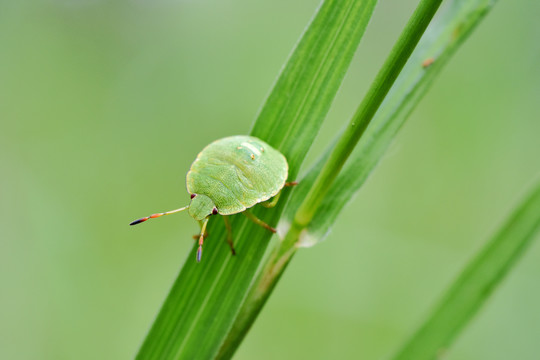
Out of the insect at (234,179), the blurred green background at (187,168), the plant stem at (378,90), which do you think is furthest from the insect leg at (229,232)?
the blurred green background at (187,168)

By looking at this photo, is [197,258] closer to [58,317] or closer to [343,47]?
[343,47]

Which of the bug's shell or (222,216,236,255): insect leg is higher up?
the bug's shell

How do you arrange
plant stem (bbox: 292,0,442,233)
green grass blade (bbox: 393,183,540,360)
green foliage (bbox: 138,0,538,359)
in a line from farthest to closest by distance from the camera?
green grass blade (bbox: 393,183,540,360), green foliage (bbox: 138,0,538,359), plant stem (bbox: 292,0,442,233)

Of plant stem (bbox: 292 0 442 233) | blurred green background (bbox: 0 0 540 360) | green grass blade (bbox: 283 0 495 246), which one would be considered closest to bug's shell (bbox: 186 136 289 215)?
green grass blade (bbox: 283 0 495 246)

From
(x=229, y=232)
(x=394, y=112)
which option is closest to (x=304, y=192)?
(x=229, y=232)

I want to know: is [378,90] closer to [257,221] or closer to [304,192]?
[304,192]

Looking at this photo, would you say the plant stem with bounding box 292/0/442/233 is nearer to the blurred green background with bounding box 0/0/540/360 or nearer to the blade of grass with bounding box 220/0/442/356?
the blade of grass with bounding box 220/0/442/356

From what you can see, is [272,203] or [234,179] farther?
[234,179]

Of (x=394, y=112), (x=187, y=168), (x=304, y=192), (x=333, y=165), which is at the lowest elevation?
(x=187, y=168)
